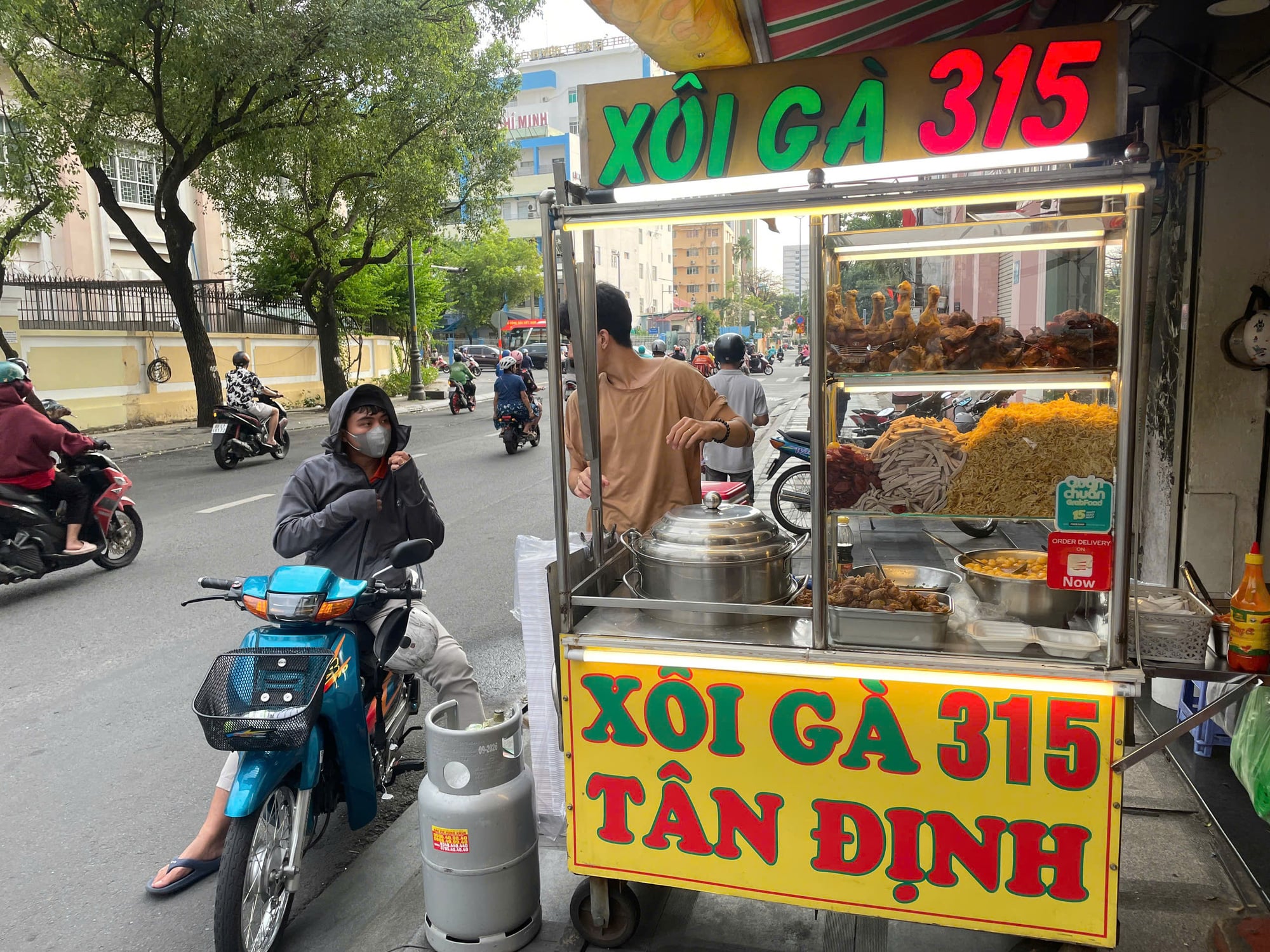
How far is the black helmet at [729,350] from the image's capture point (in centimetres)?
686

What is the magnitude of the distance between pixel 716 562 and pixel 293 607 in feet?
4.38

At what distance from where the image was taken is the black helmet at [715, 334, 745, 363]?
6863 millimetres

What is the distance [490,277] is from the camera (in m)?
54.9

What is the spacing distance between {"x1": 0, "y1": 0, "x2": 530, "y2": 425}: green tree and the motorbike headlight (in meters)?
13.3

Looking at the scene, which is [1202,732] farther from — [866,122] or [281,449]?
[281,449]

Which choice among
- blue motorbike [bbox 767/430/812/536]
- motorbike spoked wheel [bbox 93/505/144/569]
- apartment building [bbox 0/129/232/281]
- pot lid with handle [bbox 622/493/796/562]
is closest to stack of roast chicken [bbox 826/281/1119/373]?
pot lid with handle [bbox 622/493/796/562]

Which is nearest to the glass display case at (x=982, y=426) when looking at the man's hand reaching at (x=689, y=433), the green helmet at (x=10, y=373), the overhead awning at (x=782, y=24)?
the man's hand reaching at (x=689, y=433)

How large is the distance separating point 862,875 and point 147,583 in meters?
6.29

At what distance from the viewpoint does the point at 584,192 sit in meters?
2.61

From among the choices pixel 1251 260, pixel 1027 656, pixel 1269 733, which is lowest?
pixel 1269 733

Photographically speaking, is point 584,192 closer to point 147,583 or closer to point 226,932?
point 226,932

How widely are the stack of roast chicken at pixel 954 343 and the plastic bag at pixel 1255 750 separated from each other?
4.15ft

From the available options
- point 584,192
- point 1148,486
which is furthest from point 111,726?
point 1148,486

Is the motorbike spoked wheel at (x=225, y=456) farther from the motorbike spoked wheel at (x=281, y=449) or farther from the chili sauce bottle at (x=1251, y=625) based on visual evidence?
the chili sauce bottle at (x=1251, y=625)
